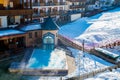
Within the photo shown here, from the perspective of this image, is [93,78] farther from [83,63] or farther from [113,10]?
[113,10]

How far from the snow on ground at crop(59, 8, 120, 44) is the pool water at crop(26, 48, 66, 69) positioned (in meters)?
10.3

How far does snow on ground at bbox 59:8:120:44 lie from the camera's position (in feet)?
148

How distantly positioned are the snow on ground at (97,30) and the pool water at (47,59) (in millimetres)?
10345

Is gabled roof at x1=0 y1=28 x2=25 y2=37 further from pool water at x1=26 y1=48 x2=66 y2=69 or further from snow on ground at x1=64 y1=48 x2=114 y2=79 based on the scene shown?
snow on ground at x1=64 y1=48 x2=114 y2=79

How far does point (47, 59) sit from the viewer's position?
3047 cm

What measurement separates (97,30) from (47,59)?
24489 millimetres

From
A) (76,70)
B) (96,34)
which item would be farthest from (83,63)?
(96,34)

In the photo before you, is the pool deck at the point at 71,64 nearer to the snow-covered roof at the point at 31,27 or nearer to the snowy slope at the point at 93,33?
the snowy slope at the point at 93,33

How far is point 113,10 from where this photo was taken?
8050cm

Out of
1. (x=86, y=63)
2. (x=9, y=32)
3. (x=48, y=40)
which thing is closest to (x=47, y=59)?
(x=86, y=63)

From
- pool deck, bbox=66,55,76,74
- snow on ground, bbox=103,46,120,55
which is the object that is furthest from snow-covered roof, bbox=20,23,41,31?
snow on ground, bbox=103,46,120,55

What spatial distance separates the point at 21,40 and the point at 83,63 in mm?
10646

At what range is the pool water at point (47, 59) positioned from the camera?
2793cm

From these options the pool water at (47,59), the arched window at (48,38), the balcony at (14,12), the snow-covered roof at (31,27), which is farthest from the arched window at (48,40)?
the balcony at (14,12)
